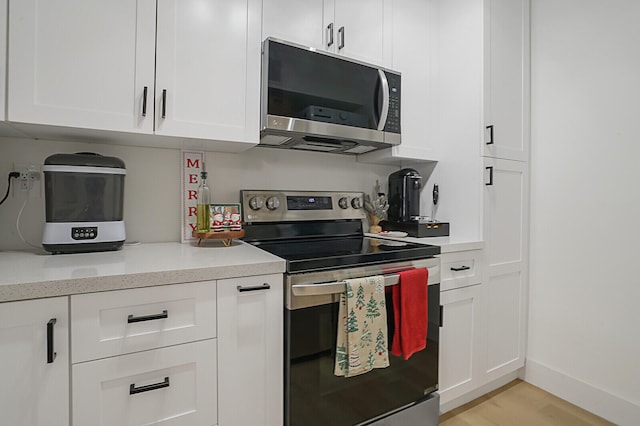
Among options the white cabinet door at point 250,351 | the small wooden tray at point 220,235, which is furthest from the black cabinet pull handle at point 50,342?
the small wooden tray at point 220,235

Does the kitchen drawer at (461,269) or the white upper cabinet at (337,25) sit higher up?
the white upper cabinet at (337,25)

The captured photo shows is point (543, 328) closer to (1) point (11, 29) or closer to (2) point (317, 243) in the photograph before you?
(2) point (317, 243)

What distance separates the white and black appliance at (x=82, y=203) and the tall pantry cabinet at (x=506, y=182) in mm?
1860

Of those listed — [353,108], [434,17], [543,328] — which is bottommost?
[543,328]

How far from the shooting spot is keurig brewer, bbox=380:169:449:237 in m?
1.87

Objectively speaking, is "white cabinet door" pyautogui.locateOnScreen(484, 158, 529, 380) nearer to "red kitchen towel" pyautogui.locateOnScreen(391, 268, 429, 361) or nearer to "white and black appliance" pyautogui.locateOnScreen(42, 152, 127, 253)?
"red kitchen towel" pyautogui.locateOnScreen(391, 268, 429, 361)

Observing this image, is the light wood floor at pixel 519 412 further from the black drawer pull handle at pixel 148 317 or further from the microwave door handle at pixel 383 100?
the microwave door handle at pixel 383 100

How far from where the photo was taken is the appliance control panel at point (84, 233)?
1.22 meters

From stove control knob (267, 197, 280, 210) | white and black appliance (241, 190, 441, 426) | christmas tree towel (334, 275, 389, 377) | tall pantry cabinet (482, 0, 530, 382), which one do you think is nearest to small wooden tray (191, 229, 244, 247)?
white and black appliance (241, 190, 441, 426)

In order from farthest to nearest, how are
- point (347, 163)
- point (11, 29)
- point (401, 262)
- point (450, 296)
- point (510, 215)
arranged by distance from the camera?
point (347, 163) < point (510, 215) < point (450, 296) < point (401, 262) < point (11, 29)

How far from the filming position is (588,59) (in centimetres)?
182

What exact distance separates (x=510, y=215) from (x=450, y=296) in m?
0.71

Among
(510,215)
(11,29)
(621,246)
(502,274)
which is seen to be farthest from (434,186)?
(11,29)

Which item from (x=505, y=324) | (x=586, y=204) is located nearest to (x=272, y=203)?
(x=505, y=324)
